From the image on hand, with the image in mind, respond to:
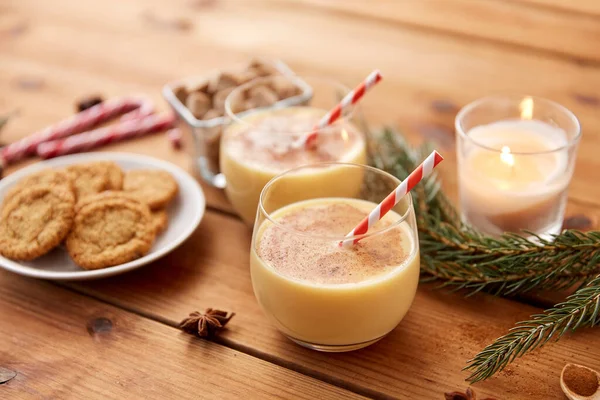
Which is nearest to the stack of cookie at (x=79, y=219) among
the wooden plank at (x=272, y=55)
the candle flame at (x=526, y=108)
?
the wooden plank at (x=272, y=55)

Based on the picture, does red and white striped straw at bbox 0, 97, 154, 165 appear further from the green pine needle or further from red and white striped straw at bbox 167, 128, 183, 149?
the green pine needle

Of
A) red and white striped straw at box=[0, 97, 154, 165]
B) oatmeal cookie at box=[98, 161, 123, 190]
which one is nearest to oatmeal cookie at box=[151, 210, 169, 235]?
oatmeal cookie at box=[98, 161, 123, 190]

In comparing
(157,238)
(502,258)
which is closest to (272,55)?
(157,238)

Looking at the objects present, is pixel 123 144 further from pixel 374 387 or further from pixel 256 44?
pixel 374 387

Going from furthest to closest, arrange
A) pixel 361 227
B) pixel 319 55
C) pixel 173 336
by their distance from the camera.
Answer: pixel 319 55, pixel 173 336, pixel 361 227

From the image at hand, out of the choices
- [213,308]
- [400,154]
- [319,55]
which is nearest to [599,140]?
[400,154]

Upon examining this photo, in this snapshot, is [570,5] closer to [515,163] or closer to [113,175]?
[515,163]
